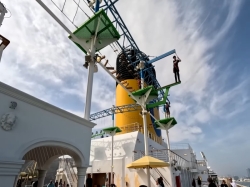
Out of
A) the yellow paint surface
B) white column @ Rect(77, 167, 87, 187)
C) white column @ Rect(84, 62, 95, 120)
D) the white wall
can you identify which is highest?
the yellow paint surface

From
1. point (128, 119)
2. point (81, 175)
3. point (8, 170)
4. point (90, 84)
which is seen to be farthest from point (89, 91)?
point (128, 119)

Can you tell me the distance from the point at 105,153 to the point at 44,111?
32.8 feet

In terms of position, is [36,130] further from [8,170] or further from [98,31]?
[98,31]

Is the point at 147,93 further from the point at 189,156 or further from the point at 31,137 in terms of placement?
the point at 189,156

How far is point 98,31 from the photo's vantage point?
626 cm

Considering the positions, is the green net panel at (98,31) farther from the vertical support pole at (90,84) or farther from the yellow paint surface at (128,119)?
the yellow paint surface at (128,119)

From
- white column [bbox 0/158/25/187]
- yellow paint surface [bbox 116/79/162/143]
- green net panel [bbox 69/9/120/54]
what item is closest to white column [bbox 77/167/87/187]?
white column [bbox 0/158/25/187]

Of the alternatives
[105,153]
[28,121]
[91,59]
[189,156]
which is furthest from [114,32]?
[189,156]

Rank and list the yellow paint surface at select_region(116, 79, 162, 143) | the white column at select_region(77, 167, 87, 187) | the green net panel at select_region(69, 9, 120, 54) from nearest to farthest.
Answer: the white column at select_region(77, 167, 87, 187) → the green net panel at select_region(69, 9, 120, 54) → the yellow paint surface at select_region(116, 79, 162, 143)

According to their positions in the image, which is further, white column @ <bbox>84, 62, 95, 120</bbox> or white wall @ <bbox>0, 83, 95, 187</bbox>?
white column @ <bbox>84, 62, 95, 120</bbox>

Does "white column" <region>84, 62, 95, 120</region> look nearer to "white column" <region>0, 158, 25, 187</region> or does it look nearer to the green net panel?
the green net panel

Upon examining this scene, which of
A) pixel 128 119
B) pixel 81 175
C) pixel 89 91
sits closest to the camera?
pixel 81 175

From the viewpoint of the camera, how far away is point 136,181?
9.99 meters

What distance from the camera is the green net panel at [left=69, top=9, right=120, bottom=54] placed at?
5.94 meters
